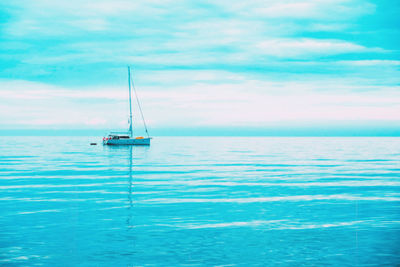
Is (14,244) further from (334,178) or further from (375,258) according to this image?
(334,178)

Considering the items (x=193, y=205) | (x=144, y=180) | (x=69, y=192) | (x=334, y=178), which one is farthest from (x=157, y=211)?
(x=334, y=178)

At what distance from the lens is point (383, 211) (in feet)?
65.6

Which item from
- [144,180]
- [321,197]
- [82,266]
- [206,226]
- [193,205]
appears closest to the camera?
[82,266]

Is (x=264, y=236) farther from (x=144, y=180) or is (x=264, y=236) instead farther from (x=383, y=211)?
(x=144, y=180)

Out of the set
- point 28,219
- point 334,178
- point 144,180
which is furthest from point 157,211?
point 334,178

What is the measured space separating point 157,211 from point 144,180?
14.6 meters

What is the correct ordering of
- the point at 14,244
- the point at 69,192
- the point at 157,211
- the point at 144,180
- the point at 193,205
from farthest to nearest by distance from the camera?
the point at 144,180 → the point at 69,192 → the point at 193,205 → the point at 157,211 → the point at 14,244

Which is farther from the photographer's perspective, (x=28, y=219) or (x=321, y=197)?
(x=321, y=197)

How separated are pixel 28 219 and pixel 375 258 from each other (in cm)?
1374

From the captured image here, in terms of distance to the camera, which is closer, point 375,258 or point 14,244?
point 375,258

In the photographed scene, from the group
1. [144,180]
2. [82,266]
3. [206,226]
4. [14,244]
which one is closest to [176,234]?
[206,226]

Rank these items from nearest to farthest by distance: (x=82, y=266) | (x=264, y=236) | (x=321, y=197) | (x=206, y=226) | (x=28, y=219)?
(x=82, y=266), (x=264, y=236), (x=206, y=226), (x=28, y=219), (x=321, y=197)

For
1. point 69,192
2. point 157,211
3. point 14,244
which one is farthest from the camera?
point 69,192

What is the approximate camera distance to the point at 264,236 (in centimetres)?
1497
